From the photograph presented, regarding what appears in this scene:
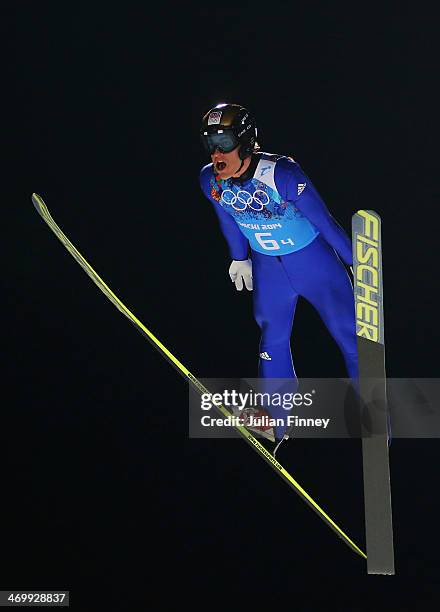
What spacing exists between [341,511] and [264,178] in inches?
47.2

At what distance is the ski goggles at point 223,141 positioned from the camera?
4391mm

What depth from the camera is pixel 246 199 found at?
4402 mm

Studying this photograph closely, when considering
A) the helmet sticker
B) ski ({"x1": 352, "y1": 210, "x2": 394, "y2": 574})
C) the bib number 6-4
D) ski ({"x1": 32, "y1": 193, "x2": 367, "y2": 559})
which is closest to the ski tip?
ski ({"x1": 32, "y1": 193, "x2": 367, "y2": 559})

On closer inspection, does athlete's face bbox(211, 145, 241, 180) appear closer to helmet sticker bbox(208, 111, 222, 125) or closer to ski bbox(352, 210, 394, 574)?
helmet sticker bbox(208, 111, 222, 125)

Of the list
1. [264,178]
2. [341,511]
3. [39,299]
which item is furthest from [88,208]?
[341,511]

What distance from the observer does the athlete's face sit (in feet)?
14.4

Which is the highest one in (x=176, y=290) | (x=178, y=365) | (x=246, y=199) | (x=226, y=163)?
(x=226, y=163)

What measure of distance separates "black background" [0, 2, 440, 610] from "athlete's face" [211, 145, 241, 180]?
0.13 metres

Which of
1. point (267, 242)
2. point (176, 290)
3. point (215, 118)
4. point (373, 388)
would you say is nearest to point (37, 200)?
point (176, 290)

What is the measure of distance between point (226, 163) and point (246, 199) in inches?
5.5

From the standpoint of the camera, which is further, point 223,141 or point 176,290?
point 176,290

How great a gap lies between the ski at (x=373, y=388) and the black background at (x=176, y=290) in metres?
0.05

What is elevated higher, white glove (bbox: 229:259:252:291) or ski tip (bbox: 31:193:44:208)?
ski tip (bbox: 31:193:44:208)

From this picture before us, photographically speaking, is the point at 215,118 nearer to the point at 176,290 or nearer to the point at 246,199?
the point at 246,199
